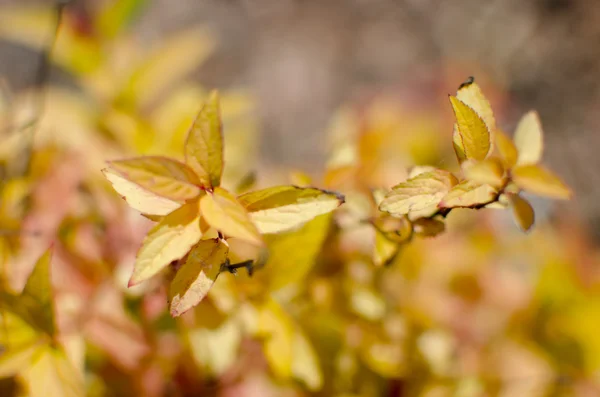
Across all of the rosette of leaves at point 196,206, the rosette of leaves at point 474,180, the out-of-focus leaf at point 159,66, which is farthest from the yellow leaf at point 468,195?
the out-of-focus leaf at point 159,66

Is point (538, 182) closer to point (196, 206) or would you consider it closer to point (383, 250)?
point (383, 250)

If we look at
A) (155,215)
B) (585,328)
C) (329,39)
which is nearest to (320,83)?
(329,39)

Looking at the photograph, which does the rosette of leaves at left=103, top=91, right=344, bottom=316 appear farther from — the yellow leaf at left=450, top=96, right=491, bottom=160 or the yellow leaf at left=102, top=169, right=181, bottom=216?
the yellow leaf at left=450, top=96, right=491, bottom=160

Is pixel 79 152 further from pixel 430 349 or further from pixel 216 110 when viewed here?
pixel 430 349

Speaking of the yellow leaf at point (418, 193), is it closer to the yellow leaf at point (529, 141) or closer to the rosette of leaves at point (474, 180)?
the rosette of leaves at point (474, 180)

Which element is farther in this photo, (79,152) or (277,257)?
(79,152)

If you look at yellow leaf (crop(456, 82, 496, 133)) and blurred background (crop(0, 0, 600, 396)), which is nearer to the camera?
yellow leaf (crop(456, 82, 496, 133))

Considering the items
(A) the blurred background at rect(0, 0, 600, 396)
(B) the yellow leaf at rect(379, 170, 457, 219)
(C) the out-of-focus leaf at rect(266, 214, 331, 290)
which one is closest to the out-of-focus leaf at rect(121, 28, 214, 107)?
(A) the blurred background at rect(0, 0, 600, 396)

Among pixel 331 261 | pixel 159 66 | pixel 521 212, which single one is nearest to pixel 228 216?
pixel 521 212
